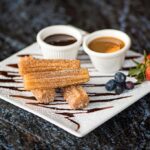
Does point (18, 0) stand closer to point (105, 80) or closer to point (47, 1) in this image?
point (47, 1)

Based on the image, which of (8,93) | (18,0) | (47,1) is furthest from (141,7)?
(8,93)

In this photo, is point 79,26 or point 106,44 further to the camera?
point 79,26

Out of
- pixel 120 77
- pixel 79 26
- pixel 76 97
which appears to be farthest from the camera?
pixel 79 26

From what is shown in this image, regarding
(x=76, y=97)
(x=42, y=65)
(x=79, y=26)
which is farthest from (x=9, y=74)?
(x=79, y=26)

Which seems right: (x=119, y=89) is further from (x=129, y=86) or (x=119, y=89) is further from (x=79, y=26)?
(x=79, y=26)

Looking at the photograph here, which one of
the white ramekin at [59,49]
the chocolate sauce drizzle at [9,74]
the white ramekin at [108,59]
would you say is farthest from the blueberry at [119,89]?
the chocolate sauce drizzle at [9,74]

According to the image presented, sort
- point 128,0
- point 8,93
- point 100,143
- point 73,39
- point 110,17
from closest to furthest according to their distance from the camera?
1. point 100,143
2. point 8,93
3. point 73,39
4. point 110,17
5. point 128,0
